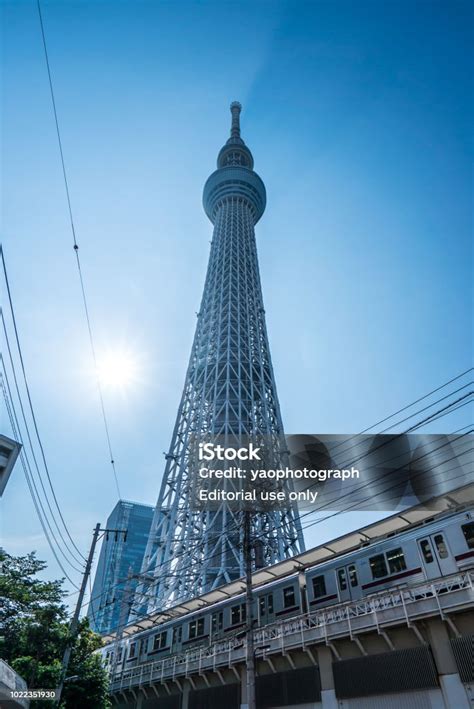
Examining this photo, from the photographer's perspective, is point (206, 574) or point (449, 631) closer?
point (449, 631)

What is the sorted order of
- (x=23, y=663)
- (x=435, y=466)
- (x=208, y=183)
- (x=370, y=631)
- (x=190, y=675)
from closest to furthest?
(x=370, y=631) → (x=23, y=663) → (x=190, y=675) → (x=435, y=466) → (x=208, y=183)

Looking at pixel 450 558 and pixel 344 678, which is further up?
pixel 450 558

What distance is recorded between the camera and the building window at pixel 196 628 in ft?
103

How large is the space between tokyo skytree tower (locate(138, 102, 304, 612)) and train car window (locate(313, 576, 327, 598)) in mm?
6401

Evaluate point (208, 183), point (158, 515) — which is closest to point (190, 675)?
point (158, 515)

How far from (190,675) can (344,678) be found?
11.6 metres

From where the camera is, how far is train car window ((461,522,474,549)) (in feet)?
62.1

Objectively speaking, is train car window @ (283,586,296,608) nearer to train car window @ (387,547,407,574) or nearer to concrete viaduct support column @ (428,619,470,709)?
train car window @ (387,547,407,574)

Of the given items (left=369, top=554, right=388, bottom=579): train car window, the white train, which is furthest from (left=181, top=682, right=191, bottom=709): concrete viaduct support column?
(left=369, top=554, right=388, bottom=579): train car window

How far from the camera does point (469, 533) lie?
19156 mm

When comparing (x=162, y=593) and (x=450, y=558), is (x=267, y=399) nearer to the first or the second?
(x=162, y=593)

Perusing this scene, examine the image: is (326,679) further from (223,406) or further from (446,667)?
(223,406)

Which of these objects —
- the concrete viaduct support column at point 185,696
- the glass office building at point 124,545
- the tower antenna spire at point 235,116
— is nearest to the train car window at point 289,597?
the concrete viaduct support column at point 185,696

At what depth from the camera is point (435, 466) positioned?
30.1 m
